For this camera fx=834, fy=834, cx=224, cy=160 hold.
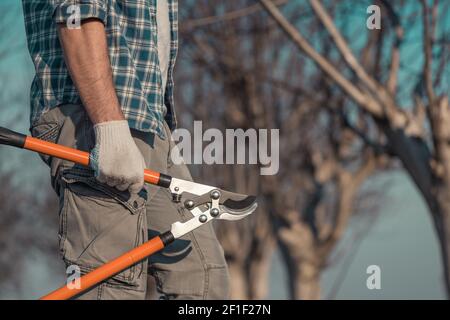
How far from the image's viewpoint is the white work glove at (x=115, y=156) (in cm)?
280

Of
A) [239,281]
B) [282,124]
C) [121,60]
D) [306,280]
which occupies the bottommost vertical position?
[306,280]

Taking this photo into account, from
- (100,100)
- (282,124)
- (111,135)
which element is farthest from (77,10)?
(282,124)

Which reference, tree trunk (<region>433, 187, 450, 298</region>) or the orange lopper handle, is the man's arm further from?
tree trunk (<region>433, 187, 450, 298</region>)

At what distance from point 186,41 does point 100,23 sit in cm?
731

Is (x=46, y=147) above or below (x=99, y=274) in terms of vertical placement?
above

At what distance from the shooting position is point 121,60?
2.99 meters

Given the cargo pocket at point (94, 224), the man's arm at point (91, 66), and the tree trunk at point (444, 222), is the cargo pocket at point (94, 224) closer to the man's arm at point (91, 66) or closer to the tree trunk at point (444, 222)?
the man's arm at point (91, 66)

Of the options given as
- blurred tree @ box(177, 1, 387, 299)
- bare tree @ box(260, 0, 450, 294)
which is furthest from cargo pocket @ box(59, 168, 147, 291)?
blurred tree @ box(177, 1, 387, 299)

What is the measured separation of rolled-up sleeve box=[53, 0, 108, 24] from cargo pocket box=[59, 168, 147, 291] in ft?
1.72

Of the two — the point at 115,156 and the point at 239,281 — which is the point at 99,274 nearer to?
the point at 115,156

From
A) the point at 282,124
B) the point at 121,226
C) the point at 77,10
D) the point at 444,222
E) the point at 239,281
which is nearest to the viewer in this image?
the point at 77,10

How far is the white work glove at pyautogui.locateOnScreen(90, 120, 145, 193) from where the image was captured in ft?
9.20

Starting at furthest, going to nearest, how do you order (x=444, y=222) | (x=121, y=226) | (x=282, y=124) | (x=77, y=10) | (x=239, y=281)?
1. (x=239, y=281)
2. (x=282, y=124)
3. (x=444, y=222)
4. (x=121, y=226)
5. (x=77, y=10)

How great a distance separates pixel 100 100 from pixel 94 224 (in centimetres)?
43
